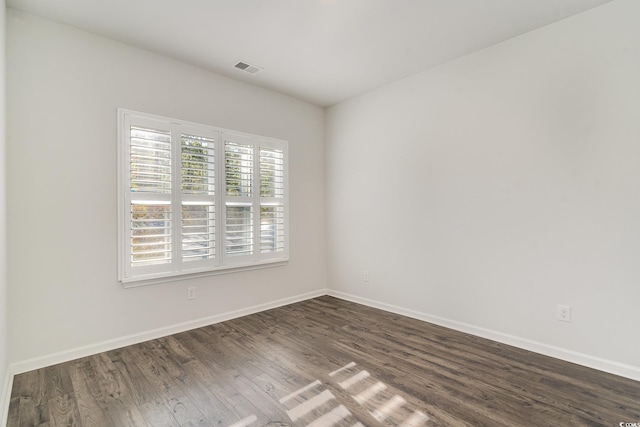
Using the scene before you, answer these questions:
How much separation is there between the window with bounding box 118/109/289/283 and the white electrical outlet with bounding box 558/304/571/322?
2.98 meters

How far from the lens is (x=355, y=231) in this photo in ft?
14.4

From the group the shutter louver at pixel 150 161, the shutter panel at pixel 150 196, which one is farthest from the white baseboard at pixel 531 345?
the shutter louver at pixel 150 161

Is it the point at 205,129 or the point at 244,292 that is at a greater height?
the point at 205,129

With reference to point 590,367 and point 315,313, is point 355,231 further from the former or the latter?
point 590,367

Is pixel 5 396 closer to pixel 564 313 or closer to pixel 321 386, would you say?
pixel 321 386

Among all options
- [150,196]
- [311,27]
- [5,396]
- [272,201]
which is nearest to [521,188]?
[311,27]

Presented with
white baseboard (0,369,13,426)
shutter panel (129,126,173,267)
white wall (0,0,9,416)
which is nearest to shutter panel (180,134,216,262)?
shutter panel (129,126,173,267)

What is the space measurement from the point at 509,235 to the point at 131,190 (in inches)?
141

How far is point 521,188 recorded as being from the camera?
2869 millimetres

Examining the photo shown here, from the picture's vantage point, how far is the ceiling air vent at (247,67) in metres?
3.38

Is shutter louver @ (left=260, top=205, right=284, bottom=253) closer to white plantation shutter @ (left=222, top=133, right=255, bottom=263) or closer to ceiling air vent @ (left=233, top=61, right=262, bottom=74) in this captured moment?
white plantation shutter @ (left=222, top=133, right=255, bottom=263)

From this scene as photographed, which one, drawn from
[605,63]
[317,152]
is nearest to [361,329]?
[317,152]

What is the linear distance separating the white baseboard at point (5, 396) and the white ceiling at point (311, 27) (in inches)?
110

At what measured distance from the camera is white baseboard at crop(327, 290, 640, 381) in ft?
7.77
